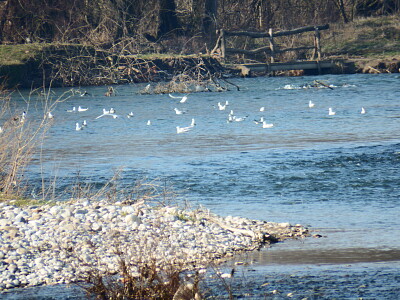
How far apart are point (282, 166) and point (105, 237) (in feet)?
24.7

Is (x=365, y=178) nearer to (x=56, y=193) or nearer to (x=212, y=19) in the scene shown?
(x=56, y=193)

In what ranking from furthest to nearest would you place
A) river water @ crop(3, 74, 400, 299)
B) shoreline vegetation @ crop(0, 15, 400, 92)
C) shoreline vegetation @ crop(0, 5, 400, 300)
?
shoreline vegetation @ crop(0, 15, 400, 92)
river water @ crop(3, 74, 400, 299)
shoreline vegetation @ crop(0, 5, 400, 300)

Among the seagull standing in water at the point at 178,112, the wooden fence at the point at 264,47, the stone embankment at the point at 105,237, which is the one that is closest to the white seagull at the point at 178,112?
the seagull standing in water at the point at 178,112

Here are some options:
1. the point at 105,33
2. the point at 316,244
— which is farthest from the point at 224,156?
the point at 105,33

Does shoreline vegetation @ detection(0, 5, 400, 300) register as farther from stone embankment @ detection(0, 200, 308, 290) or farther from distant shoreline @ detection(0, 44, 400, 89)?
distant shoreline @ detection(0, 44, 400, 89)

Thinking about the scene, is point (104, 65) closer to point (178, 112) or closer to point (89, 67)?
point (89, 67)

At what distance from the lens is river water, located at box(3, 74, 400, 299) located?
811 centimetres

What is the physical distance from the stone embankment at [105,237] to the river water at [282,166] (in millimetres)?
472

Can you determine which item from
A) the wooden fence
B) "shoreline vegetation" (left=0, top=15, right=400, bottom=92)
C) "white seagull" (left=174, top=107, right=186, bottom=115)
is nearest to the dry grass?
"shoreline vegetation" (left=0, top=15, right=400, bottom=92)

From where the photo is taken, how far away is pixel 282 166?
52.2ft

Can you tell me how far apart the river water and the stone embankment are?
0.47m

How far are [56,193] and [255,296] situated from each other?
678 cm

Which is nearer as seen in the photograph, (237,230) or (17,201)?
(237,230)

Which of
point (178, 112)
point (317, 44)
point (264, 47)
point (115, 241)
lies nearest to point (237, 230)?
point (115, 241)
